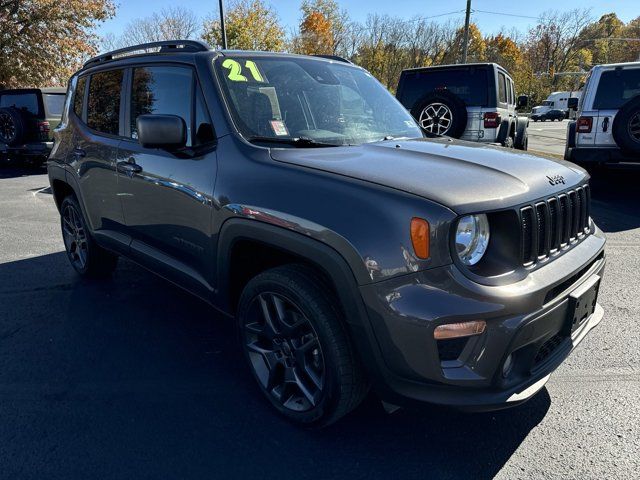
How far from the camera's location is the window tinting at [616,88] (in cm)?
748

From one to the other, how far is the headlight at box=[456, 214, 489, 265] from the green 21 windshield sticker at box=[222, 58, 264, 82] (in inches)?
64.3

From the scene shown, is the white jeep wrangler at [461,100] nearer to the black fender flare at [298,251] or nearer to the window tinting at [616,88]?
the window tinting at [616,88]

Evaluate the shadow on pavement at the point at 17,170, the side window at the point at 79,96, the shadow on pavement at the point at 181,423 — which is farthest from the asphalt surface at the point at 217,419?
the shadow on pavement at the point at 17,170

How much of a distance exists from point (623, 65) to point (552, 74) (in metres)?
75.5

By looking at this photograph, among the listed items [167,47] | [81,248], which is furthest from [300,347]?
[81,248]

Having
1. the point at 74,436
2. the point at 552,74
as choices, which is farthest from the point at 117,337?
the point at 552,74

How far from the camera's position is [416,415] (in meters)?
2.60

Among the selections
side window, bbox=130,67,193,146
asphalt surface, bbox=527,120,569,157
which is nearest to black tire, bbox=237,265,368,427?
side window, bbox=130,67,193,146

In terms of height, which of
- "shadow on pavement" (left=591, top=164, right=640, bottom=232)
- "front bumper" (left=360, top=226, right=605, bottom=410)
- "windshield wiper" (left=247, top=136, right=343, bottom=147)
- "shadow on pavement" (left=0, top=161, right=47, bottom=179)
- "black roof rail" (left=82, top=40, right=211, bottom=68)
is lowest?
"shadow on pavement" (left=0, top=161, right=47, bottom=179)

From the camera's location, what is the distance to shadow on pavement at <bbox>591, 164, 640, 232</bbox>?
21.4 feet

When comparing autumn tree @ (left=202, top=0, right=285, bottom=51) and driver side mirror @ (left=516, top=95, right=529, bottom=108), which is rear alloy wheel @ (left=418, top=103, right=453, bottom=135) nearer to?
driver side mirror @ (left=516, top=95, right=529, bottom=108)

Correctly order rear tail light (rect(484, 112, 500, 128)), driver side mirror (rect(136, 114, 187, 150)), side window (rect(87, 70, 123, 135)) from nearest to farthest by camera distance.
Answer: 1. driver side mirror (rect(136, 114, 187, 150))
2. side window (rect(87, 70, 123, 135))
3. rear tail light (rect(484, 112, 500, 128))

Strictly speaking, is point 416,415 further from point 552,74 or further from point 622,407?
point 552,74

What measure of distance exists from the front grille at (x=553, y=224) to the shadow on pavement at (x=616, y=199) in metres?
4.19
